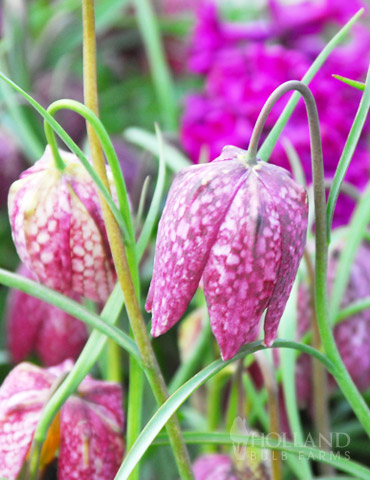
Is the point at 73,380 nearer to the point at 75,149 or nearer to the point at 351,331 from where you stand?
the point at 75,149

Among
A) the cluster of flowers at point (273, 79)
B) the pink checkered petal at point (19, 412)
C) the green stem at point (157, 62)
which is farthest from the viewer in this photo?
the green stem at point (157, 62)

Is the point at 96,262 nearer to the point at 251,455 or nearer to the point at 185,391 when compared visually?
the point at 185,391

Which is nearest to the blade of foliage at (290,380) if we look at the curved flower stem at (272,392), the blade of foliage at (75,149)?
the curved flower stem at (272,392)

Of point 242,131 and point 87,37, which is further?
point 242,131

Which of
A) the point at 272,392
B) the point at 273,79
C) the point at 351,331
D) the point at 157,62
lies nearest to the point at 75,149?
the point at 272,392

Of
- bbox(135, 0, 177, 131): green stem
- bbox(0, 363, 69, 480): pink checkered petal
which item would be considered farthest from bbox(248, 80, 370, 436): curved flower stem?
bbox(135, 0, 177, 131): green stem

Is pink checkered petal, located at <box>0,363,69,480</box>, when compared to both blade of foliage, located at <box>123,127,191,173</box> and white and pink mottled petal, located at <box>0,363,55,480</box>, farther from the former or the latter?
blade of foliage, located at <box>123,127,191,173</box>

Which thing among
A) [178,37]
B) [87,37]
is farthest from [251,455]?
[178,37]

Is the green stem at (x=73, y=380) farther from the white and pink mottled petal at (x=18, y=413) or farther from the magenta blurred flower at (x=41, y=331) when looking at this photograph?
the magenta blurred flower at (x=41, y=331)
